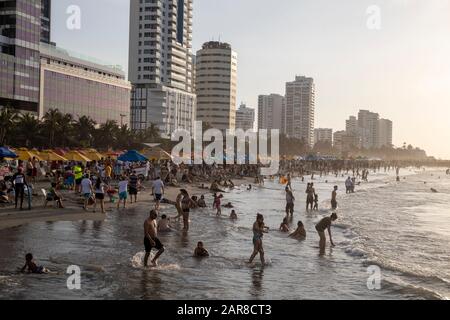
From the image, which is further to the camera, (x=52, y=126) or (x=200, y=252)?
(x=52, y=126)

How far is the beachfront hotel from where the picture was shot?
276 ft

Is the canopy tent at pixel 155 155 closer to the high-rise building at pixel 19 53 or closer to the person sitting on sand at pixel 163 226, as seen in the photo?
the person sitting on sand at pixel 163 226

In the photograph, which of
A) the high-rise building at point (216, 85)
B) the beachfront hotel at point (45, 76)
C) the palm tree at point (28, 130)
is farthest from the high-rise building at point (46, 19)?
the palm tree at point (28, 130)

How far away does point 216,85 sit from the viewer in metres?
187

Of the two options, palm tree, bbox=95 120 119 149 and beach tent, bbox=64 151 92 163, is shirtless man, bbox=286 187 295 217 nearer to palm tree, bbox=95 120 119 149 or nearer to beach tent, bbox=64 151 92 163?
beach tent, bbox=64 151 92 163

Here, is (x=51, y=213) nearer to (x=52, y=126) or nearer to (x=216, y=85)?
(x=52, y=126)

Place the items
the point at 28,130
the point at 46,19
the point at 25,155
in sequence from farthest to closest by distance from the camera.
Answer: the point at 46,19
the point at 28,130
the point at 25,155

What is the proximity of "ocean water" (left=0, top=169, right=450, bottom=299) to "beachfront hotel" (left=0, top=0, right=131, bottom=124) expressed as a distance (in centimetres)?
6685

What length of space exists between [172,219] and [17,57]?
233ft

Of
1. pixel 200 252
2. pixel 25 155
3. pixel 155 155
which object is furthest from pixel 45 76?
pixel 200 252

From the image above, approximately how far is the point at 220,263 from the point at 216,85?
568 ft
